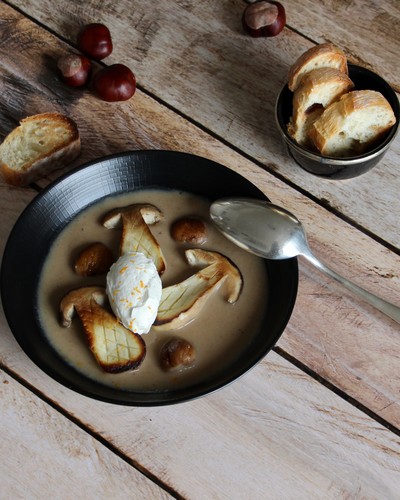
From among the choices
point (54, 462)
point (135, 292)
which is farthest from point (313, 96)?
point (54, 462)

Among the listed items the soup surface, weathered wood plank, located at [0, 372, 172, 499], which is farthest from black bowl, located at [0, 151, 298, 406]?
weathered wood plank, located at [0, 372, 172, 499]

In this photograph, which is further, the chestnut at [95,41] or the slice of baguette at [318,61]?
the chestnut at [95,41]

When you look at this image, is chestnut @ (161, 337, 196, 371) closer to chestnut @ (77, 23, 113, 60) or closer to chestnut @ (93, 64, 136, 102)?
chestnut @ (93, 64, 136, 102)

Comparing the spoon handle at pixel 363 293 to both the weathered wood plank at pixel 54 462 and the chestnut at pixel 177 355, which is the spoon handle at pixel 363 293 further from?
the weathered wood plank at pixel 54 462

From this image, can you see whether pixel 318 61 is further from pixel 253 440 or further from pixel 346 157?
pixel 253 440

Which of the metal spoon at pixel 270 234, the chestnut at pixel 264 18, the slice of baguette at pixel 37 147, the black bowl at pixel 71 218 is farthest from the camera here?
the chestnut at pixel 264 18

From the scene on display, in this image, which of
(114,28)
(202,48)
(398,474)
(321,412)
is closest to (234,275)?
(321,412)

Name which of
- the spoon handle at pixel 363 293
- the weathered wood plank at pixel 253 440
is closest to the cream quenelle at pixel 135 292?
the weathered wood plank at pixel 253 440
